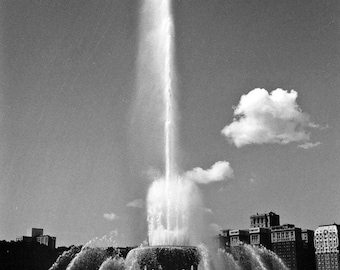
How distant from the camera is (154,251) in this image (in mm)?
41281

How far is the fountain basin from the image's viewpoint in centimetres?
4097

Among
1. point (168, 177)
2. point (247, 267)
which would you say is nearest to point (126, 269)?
point (168, 177)

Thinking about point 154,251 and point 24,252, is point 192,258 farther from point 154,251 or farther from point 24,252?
point 24,252

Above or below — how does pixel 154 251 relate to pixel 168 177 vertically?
below

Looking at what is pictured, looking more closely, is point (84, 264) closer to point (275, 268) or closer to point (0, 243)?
point (0, 243)

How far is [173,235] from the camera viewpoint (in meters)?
44.8

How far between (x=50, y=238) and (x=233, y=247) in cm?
6665

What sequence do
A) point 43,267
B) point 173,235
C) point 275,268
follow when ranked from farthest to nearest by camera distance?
point 275,268
point 43,267
point 173,235

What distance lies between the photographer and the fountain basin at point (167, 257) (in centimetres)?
4097

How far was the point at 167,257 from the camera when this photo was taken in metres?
41.0

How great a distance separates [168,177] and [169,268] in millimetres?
10099

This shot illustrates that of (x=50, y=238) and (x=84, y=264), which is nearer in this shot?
(x=84, y=264)

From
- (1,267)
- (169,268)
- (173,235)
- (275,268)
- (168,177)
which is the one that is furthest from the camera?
(275,268)

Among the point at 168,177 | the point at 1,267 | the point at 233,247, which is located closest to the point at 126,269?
the point at 168,177
